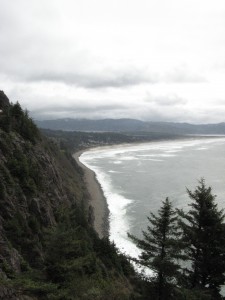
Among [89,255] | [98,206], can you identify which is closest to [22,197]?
[89,255]

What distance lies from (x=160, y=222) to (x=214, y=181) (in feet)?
288

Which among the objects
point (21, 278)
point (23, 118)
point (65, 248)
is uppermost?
point (23, 118)

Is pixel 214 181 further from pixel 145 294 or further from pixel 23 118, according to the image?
pixel 145 294

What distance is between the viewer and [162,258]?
19234 millimetres

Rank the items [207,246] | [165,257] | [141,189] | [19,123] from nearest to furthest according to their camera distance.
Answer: [165,257] → [207,246] → [19,123] → [141,189]

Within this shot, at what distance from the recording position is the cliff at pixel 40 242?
57.2 ft

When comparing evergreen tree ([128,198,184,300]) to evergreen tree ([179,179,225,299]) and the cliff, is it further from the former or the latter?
the cliff

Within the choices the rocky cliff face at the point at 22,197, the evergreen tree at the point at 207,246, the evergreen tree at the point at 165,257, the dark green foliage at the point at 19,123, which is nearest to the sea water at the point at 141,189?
the rocky cliff face at the point at 22,197

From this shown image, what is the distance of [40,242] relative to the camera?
95.4ft

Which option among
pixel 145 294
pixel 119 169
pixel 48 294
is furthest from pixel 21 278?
pixel 119 169

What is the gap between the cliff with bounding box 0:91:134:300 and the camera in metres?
17.4

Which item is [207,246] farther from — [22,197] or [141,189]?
[141,189]

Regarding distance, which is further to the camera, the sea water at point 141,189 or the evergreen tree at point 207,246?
the sea water at point 141,189

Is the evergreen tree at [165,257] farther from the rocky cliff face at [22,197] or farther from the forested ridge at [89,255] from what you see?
the rocky cliff face at [22,197]
